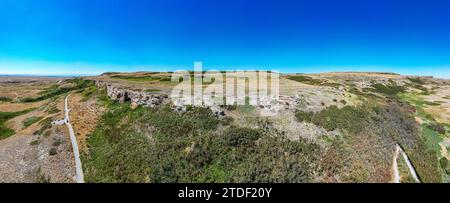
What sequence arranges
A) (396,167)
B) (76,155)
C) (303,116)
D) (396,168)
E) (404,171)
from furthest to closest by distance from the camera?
(303,116)
(76,155)
(396,167)
(396,168)
(404,171)

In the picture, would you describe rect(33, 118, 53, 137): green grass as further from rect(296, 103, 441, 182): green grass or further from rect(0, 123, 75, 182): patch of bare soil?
rect(296, 103, 441, 182): green grass

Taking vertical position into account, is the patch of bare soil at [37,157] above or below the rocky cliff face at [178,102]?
below

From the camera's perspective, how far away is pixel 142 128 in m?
28.8

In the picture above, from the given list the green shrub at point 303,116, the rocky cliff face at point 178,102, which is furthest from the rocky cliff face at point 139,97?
the green shrub at point 303,116

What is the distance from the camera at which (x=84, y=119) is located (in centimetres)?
3544

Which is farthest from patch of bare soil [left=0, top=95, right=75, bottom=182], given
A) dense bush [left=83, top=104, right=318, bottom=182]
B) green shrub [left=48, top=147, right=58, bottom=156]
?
dense bush [left=83, top=104, right=318, bottom=182]

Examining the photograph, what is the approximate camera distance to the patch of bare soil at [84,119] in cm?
2952

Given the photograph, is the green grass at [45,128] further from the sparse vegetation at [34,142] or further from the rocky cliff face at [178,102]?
the rocky cliff face at [178,102]

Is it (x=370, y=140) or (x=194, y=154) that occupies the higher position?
(x=370, y=140)

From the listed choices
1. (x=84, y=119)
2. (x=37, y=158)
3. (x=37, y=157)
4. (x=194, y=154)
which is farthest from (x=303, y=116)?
(x=84, y=119)

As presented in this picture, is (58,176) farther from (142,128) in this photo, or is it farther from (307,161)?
(307,161)

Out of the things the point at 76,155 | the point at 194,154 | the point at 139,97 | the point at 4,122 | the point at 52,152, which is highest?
the point at 139,97

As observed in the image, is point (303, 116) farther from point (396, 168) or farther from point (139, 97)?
point (139, 97)
